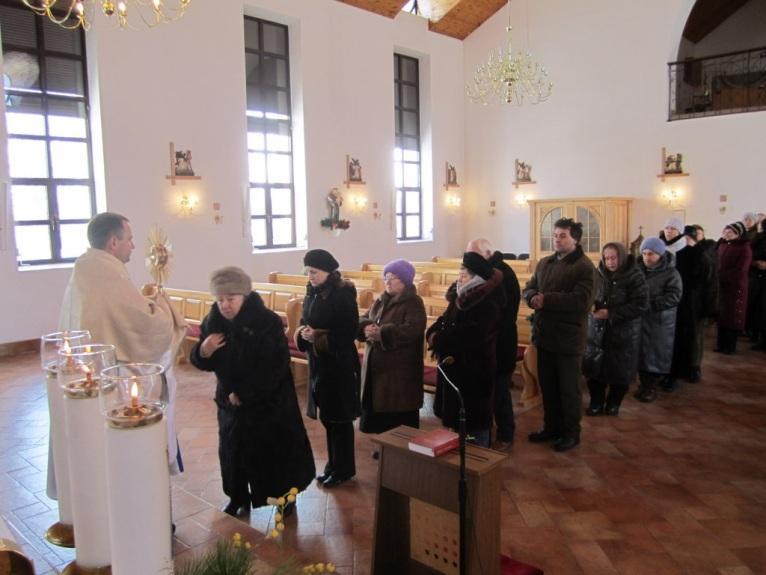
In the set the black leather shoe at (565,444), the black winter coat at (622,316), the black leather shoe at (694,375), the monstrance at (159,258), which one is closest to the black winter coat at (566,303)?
the black leather shoe at (565,444)

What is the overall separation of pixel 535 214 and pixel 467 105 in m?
3.67

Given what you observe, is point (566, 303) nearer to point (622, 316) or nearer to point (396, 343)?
point (622, 316)

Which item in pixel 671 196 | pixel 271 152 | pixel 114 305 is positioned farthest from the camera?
pixel 671 196

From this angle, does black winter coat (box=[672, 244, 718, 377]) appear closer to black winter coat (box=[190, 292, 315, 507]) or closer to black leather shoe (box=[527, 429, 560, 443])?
black leather shoe (box=[527, 429, 560, 443])

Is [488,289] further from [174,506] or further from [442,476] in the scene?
[174,506]

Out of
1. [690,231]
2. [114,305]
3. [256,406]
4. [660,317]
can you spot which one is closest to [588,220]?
[690,231]

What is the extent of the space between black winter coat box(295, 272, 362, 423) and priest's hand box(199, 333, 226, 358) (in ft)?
2.39

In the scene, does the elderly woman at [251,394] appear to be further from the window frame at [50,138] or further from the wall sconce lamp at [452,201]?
the wall sconce lamp at [452,201]

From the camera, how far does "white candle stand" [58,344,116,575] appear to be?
1337 millimetres

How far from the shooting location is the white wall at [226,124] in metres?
9.37

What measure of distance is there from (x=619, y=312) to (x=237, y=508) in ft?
10.4

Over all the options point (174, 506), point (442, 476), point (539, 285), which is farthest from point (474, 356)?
point (174, 506)

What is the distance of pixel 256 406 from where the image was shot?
3.21 metres

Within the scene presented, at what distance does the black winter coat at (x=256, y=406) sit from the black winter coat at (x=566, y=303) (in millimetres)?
1857
